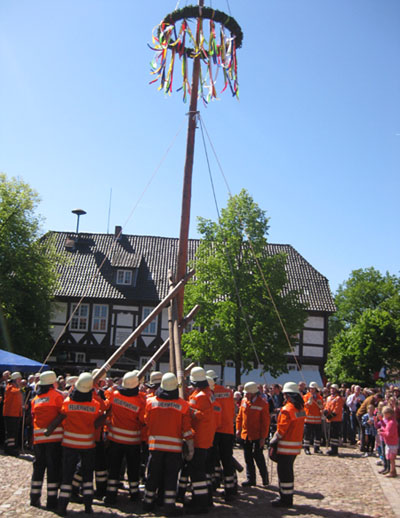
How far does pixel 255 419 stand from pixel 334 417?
583 cm

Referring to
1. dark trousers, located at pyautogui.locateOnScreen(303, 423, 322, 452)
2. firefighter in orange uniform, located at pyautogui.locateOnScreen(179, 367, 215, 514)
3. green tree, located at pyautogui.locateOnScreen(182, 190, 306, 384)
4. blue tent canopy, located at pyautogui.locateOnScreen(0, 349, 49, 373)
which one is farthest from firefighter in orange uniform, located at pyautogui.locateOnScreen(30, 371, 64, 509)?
green tree, located at pyautogui.locateOnScreen(182, 190, 306, 384)

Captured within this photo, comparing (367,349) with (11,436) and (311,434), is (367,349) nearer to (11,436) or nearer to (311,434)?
(311,434)

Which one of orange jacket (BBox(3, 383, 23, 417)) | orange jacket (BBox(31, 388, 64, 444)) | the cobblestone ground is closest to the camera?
the cobblestone ground

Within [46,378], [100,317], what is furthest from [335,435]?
[100,317]

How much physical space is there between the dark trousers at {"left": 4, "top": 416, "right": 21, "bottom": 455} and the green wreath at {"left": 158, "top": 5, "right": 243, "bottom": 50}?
8.71 meters

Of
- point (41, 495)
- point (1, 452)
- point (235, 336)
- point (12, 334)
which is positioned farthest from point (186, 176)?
point (12, 334)

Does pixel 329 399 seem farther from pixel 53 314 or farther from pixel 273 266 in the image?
pixel 53 314

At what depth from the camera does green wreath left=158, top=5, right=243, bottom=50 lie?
424 inches

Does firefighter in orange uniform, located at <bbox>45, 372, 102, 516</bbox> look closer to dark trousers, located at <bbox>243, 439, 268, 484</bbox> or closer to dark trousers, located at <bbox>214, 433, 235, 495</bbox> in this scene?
dark trousers, located at <bbox>214, 433, 235, 495</bbox>

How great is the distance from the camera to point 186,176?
11.1 metres

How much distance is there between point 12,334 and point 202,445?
69.6 feet

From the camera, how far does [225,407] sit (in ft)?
30.0

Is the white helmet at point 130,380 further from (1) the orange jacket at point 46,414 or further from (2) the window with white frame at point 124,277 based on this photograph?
(2) the window with white frame at point 124,277

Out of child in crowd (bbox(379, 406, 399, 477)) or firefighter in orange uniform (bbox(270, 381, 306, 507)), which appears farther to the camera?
child in crowd (bbox(379, 406, 399, 477))
